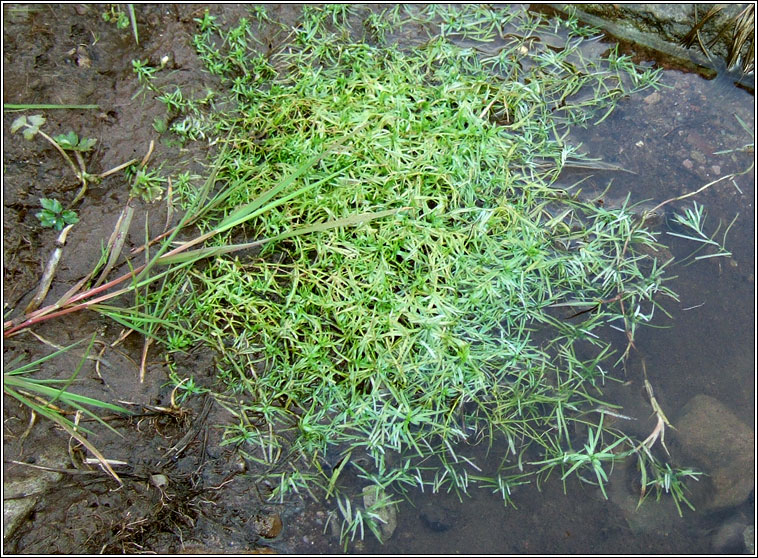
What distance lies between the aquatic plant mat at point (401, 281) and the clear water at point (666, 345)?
0.26 ft

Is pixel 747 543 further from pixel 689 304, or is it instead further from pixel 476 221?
pixel 476 221

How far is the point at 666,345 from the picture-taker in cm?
257

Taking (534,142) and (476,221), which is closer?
(476,221)


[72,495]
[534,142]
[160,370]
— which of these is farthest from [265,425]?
[534,142]

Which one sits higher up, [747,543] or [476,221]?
[476,221]

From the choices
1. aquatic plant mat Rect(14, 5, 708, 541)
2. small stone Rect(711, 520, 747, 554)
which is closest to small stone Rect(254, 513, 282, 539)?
aquatic plant mat Rect(14, 5, 708, 541)

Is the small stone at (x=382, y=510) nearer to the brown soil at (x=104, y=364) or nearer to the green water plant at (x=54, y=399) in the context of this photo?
the brown soil at (x=104, y=364)

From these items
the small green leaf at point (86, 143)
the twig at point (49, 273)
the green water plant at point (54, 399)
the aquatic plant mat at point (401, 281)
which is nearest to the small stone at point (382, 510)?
the aquatic plant mat at point (401, 281)

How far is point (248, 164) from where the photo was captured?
2830 mm

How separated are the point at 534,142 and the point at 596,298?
0.86m

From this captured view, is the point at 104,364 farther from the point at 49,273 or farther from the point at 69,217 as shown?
the point at 69,217

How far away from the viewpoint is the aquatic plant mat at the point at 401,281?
2.45 meters

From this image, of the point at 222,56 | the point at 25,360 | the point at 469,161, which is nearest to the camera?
the point at 25,360

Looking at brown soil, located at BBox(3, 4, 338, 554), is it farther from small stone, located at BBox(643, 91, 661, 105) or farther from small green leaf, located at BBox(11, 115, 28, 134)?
small stone, located at BBox(643, 91, 661, 105)
